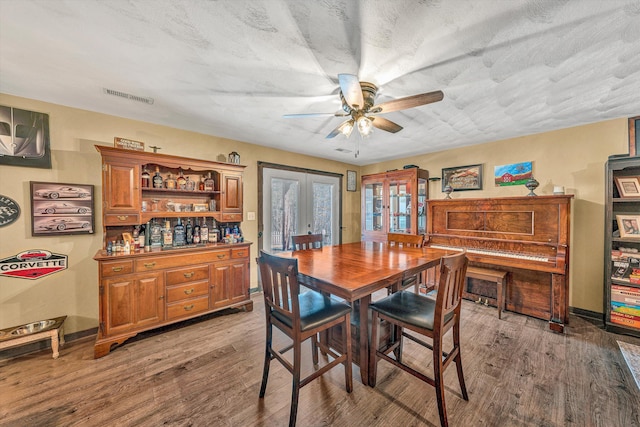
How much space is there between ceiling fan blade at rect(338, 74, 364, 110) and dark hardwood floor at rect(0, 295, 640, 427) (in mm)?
2140

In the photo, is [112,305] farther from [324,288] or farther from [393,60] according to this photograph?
[393,60]

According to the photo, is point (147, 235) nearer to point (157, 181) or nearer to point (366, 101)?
point (157, 181)

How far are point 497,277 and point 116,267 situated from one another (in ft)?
13.9

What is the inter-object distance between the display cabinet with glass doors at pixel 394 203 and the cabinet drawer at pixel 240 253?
2.61 metres

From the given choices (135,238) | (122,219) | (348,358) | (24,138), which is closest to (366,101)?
(348,358)

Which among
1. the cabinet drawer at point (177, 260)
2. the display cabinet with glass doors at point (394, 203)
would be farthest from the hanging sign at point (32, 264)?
the display cabinet with glass doors at point (394, 203)

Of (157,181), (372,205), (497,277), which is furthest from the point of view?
(372,205)

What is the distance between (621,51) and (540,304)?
2638 millimetres

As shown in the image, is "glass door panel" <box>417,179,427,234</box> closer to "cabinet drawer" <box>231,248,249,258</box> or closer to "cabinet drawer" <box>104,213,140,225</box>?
"cabinet drawer" <box>231,248,249,258</box>

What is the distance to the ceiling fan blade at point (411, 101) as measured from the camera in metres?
1.58

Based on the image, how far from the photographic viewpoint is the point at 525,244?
3.02 metres

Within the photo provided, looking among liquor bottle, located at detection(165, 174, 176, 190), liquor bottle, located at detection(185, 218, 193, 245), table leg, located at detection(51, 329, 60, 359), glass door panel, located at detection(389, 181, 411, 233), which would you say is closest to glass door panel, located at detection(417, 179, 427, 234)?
glass door panel, located at detection(389, 181, 411, 233)

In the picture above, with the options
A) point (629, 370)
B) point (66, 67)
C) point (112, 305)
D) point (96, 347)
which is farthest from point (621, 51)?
point (96, 347)

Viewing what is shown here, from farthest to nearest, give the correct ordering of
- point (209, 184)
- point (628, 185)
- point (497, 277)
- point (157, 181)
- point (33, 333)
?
point (209, 184)
point (497, 277)
point (157, 181)
point (628, 185)
point (33, 333)
